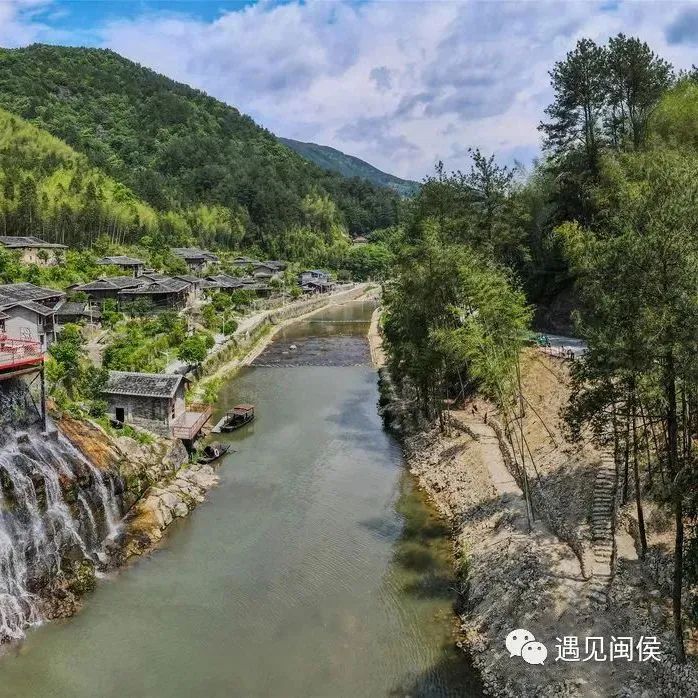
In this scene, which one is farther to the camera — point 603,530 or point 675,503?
point 603,530

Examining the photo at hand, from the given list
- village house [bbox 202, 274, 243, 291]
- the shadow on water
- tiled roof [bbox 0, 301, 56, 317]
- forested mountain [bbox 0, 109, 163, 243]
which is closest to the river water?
the shadow on water

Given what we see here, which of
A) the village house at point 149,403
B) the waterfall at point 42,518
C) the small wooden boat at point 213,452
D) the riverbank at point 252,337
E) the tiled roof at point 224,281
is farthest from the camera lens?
the tiled roof at point 224,281

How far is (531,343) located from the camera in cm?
3856

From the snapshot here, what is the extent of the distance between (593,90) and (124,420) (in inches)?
1514

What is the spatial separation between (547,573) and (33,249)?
6607cm

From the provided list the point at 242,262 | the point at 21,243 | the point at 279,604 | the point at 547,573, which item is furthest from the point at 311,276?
the point at 547,573

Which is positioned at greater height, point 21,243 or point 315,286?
point 21,243

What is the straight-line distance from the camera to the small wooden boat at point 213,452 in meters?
33.0

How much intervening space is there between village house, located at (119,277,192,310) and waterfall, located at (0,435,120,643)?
3836 cm

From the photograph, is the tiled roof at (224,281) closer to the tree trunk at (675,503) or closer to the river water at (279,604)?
the river water at (279,604)

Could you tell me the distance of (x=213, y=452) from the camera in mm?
33625

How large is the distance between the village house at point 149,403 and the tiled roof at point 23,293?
40.7 ft

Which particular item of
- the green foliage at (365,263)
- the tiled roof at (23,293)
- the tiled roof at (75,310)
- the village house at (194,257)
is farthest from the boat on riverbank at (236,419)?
the green foliage at (365,263)

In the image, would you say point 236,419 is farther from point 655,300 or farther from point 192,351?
point 655,300
